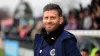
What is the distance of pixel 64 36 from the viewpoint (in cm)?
253

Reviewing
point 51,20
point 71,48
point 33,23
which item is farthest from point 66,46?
point 33,23

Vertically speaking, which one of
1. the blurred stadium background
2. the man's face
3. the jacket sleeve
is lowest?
the blurred stadium background

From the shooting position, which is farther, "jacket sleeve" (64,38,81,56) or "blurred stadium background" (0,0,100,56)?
"blurred stadium background" (0,0,100,56)

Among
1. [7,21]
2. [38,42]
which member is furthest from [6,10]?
[38,42]

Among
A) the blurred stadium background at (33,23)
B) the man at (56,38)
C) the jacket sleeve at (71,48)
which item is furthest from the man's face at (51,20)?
the blurred stadium background at (33,23)

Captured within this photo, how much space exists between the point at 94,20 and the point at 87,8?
13.2 inches

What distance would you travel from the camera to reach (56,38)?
8.39 feet

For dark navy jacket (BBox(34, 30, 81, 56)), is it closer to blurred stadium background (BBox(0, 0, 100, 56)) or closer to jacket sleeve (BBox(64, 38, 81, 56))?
jacket sleeve (BBox(64, 38, 81, 56))

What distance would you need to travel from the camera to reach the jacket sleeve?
8.13 ft

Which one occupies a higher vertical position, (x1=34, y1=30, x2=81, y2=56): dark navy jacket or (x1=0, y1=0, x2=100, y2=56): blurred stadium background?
(x1=34, y1=30, x2=81, y2=56): dark navy jacket

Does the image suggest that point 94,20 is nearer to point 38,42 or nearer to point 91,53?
point 91,53

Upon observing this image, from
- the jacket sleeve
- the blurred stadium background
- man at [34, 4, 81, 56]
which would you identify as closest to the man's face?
man at [34, 4, 81, 56]

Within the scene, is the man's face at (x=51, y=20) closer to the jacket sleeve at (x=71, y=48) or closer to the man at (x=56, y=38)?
the man at (x=56, y=38)

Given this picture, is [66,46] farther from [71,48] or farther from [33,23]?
[33,23]
